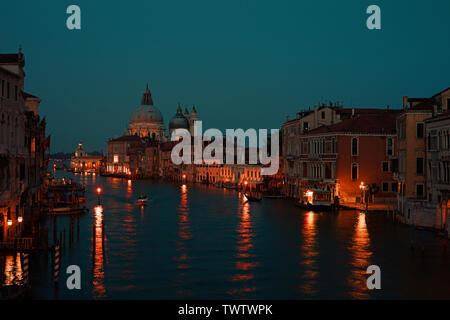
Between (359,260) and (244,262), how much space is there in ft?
15.8

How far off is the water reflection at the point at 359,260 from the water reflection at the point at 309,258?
1.32 m

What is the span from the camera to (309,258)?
2588 cm

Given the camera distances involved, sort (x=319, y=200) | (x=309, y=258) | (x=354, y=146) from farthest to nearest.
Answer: (x=354, y=146) < (x=319, y=200) < (x=309, y=258)

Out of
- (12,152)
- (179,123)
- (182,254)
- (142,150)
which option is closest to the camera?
(12,152)

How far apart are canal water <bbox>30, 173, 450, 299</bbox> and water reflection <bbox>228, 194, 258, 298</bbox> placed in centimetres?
4

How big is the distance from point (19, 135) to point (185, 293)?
12.9 metres

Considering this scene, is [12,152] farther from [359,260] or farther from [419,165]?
[419,165]

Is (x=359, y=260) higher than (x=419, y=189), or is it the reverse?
(x=419, y=189)

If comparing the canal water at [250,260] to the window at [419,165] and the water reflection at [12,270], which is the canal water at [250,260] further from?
the window at [419,165]

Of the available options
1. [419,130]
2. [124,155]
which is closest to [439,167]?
[419,130]

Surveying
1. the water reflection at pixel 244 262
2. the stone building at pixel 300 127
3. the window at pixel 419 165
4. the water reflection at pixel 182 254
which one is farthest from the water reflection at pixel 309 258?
the stone building at pixel 300 127

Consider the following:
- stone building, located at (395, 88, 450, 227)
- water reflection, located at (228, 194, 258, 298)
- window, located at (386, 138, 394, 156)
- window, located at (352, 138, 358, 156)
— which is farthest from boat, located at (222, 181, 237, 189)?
stone building, located at (395, 88, 450, 227)
